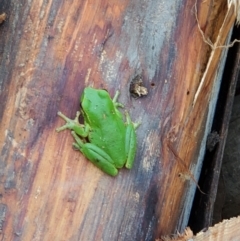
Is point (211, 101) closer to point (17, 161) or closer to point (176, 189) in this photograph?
point (176, 189)

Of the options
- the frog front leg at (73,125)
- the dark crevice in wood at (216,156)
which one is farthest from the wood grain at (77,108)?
the dark crevice in wood at (216,156)

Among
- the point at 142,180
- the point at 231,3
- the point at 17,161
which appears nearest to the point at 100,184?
the point at 142,180

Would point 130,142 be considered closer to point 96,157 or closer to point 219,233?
point 96,157

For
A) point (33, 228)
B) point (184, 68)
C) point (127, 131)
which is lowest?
point (33, 228)

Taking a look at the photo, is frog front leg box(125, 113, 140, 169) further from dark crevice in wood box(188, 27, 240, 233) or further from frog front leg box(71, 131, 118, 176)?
dark crevice in wood box(188, 27, 240, 233)

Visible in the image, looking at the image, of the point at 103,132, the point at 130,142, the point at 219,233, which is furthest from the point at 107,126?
the point at 219,233

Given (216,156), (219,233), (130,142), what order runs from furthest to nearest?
(216,156) < (130,142) < (219,233)
